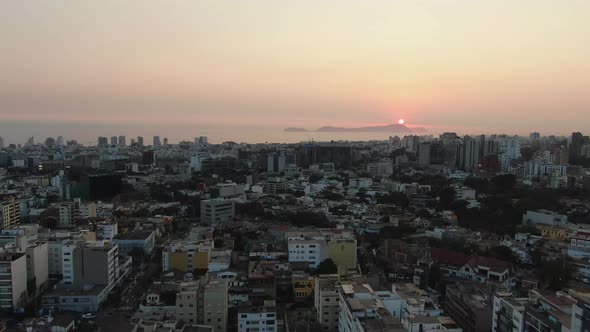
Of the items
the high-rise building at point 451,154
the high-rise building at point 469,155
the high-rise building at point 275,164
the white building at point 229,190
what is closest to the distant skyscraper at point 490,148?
the high-rise building at point 469,155

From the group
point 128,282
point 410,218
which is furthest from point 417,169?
point 128,282

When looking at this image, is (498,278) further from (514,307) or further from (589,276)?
(514,307)

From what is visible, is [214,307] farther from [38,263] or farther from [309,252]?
[38,263]

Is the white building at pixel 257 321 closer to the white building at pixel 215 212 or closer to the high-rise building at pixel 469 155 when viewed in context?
the white building at pixel 215 212

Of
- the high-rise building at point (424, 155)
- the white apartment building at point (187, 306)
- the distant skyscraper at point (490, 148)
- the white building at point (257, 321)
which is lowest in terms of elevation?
the white building at point (257, 321)

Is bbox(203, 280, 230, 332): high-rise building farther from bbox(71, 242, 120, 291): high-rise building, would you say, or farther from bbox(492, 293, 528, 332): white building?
bbox(492, 293, 528, 332): white building

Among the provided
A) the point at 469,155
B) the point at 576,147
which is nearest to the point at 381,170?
the point at 469,155

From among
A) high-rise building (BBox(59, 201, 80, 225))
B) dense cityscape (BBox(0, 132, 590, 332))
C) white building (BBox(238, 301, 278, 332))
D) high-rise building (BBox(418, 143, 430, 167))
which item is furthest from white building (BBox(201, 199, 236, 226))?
high-rise building (BBox(418, 143, 430, 167))
